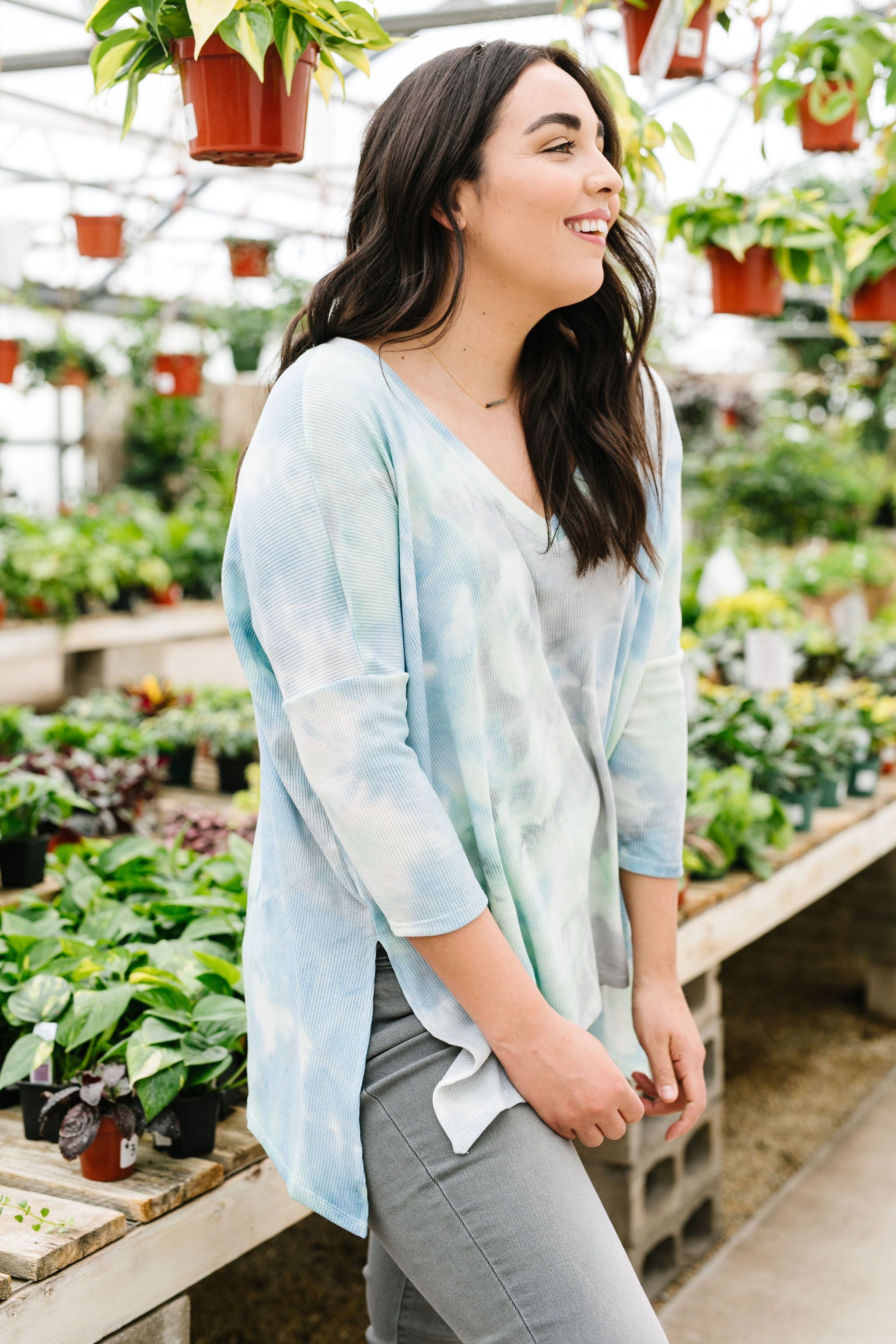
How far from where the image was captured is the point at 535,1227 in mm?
1049

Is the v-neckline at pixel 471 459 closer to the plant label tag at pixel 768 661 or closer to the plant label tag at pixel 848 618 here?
the plant label tag at pixel 768 661

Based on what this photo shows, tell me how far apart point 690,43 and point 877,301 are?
1152 millimetres

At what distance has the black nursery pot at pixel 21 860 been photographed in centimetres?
255

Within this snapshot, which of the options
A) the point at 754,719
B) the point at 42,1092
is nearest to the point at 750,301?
the point at 754,719

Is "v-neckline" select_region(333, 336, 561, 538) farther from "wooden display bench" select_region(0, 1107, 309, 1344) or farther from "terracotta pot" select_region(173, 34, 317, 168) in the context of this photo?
"wooden display bench" select_region(0, 1107, 309, 1344)

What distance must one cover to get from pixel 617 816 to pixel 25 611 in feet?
15.3

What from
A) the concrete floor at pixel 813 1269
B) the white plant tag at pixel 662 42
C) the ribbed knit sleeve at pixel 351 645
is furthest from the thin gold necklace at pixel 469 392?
the concrete floor at pixel 813 1269

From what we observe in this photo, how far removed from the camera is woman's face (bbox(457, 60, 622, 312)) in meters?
1.14

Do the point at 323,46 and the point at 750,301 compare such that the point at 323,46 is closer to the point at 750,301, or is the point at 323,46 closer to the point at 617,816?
the point at 617,816

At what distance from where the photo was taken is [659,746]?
1.38 m

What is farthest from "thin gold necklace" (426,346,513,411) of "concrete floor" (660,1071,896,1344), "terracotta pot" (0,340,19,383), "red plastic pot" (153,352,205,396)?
"red plastic pot" (153,352,205,396)

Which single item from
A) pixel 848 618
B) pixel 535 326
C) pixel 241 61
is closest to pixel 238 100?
pixel 241 61

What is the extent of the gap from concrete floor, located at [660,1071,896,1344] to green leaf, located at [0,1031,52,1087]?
4.32ft

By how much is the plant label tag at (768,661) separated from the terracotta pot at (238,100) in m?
2.36
